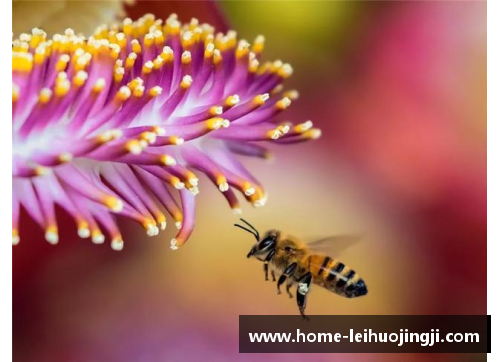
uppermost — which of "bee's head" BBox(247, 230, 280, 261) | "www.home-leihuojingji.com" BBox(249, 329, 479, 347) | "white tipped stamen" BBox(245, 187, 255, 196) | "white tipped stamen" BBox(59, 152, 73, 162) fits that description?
"white tipped stamen" BBox(245, 187, 255, 196)

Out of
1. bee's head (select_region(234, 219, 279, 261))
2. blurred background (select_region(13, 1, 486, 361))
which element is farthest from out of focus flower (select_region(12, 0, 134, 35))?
bee's head (select_region(234, 219, 279, 261))

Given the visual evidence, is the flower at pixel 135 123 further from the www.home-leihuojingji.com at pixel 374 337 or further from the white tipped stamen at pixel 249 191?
the www.home-leihuojingji.com at pixel 374 337

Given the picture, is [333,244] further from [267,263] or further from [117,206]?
[117,206]

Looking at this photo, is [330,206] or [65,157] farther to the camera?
[330,206]
